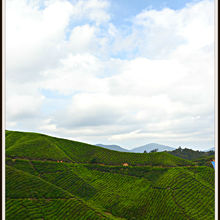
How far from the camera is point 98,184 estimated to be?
167 feet

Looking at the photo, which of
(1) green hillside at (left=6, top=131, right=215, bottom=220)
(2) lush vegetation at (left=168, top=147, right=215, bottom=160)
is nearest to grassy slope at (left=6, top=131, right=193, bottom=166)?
(1) green hillside at (left=6, top=131, right=215, bottom=220)

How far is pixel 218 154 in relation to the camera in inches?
266

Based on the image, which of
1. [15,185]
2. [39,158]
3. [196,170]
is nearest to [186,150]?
[196,170]

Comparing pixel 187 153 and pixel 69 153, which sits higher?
pixel 69 153

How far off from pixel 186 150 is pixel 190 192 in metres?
105

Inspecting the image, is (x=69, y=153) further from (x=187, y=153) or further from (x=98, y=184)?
(x=187, y=153)

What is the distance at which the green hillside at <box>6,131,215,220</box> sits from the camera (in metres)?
34.4

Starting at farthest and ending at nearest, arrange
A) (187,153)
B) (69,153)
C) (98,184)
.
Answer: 1. (187,153)
2. (69,153)
3. (98,184)

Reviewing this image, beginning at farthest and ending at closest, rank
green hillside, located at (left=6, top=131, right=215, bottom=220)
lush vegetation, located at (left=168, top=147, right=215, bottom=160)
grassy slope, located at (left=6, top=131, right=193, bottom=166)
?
lush vegetation, located at (left=168, top=147, right=215, bottom=160), grassy slope, located at (left=6, top=131, right=193, bottom=166), green hillside, located at (left=6, top=131, right=215, bottom=220)

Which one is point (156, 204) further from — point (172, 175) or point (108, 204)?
point (172, 175)

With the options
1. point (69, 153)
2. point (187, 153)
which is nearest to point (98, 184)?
point (69, 153)

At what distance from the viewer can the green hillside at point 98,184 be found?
34.4m

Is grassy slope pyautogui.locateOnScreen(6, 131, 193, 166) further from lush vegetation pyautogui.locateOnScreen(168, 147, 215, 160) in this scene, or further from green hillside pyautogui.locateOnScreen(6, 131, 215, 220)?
lush vegetation pyautogui.locateOnScreen(168, 147, 215, 160)

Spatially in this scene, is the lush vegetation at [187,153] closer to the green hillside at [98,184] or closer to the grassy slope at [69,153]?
the grassy slope at [69,153]
